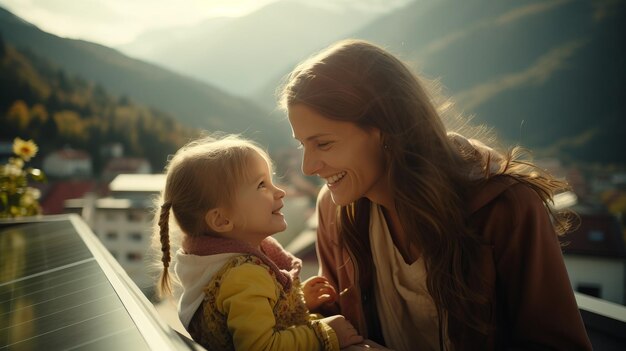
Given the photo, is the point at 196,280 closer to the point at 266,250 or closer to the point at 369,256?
the point at 266,250

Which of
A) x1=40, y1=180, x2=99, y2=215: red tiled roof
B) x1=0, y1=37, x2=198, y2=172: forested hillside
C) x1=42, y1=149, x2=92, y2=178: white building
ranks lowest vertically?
x1=40, y1=180, x2=99, y2=215: red tiled roof

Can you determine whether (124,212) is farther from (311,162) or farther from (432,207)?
(432,207)

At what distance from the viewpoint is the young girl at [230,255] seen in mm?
1717

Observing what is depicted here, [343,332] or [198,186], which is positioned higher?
[198,186]

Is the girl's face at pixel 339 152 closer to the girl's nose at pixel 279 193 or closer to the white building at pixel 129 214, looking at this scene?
the girl's nose at pixel 279 193

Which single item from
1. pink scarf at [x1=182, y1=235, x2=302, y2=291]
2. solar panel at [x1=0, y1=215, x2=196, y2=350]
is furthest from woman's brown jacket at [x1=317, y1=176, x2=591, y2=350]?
solar panel at [x1=0, y1=215, x2=196, y2=350]

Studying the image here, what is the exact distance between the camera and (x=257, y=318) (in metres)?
1.64

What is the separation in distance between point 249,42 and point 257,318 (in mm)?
141250

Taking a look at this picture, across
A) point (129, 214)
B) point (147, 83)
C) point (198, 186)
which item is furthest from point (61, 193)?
point (198, 186)

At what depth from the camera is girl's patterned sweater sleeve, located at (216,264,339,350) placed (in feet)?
5.34

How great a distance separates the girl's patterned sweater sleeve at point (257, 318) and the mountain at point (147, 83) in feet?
145

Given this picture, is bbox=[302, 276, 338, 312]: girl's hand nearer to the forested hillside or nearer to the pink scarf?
the pink scarf

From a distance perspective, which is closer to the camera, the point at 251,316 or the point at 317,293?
the point at 251,316

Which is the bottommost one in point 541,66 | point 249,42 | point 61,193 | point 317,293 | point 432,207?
point 61,193
